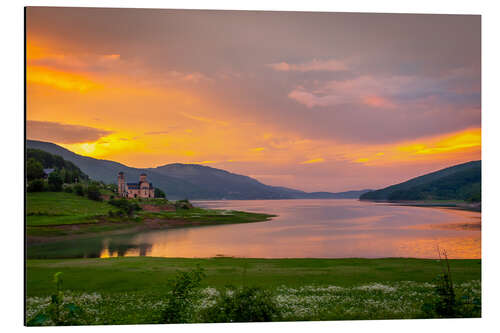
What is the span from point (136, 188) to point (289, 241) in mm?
6653

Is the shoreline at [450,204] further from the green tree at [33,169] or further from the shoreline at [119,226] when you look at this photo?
the green tree at [33,169]

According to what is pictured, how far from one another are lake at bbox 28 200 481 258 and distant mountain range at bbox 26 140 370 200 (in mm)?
655

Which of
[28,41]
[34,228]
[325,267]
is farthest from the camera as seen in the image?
[325,267]

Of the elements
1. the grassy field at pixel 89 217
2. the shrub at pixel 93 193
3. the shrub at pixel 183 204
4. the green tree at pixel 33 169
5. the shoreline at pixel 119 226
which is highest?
the green tree at pixel 33 169

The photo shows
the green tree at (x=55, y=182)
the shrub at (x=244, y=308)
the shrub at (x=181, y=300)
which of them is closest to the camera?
the shrub at (x=181, y=300)

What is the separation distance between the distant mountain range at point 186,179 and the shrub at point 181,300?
150 inches

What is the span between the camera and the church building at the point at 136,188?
34.1 feet

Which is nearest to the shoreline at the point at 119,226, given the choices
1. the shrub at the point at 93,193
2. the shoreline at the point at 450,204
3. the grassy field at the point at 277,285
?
the shrub at the point at 93,193

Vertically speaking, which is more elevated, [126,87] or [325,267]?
[126,87]

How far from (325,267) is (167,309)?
5.40 meters

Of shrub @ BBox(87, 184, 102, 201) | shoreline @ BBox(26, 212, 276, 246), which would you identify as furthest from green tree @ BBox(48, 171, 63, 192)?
shoreline @ BBox(26, 212, 276, 246)
